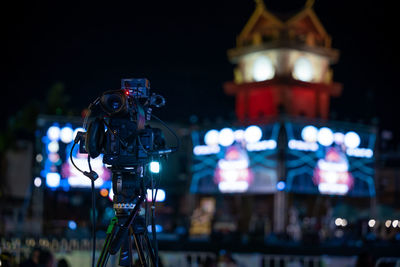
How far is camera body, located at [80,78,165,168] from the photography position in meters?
5.39

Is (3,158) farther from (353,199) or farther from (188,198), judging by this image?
(353,199)

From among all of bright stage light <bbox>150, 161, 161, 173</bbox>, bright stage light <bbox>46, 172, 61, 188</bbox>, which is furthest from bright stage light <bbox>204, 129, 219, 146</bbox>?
bright stage light <bbox>150, 161, 161, 173</bbox>

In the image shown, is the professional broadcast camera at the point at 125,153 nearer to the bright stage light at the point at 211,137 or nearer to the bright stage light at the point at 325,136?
the bright stage light at the point at 325,136

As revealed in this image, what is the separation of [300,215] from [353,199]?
4233mm

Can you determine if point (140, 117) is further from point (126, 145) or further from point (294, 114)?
point (294, 114)

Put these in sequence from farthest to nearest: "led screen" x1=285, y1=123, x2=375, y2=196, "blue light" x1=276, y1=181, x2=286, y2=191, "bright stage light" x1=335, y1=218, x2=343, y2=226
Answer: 1. "led screen" x1=285, y1=123, x2=375, y2=196
2. "blue light" x1=276, y1=181, x2=286, y2=191
3. "bright stage light" x1=335, y1=218, x2=343, y2=226

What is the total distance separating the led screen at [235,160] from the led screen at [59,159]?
5.35 meters

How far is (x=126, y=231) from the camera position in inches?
210

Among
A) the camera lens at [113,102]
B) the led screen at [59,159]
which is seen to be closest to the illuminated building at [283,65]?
the led screen at [59,159]

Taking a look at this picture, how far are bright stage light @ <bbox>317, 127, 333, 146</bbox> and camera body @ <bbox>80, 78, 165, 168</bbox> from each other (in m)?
26.8

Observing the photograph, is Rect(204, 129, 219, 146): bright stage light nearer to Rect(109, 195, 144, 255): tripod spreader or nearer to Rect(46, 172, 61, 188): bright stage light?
Rect(46, 172, 61, 188): bright stage light

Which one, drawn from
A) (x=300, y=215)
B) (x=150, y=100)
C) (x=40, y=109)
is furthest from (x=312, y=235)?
(x=40, y=109)

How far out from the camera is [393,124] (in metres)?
49.0

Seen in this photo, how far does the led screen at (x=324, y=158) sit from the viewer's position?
1229 inches
